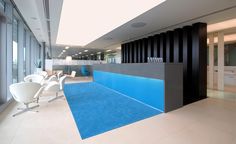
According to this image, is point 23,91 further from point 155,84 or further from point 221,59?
point 221,59

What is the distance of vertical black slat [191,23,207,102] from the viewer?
217 inches

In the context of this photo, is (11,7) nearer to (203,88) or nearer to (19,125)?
(19,125)

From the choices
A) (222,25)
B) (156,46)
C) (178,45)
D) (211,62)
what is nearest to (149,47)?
(156,46)

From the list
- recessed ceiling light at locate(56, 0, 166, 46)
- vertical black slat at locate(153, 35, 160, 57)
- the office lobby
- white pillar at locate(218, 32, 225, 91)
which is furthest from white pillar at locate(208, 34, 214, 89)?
recessed ceiling light at locate(56, 0, 166, 46)

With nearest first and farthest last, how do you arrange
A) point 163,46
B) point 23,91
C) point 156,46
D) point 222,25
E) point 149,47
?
point 23,91 → point 222,25 → point 163,46 → point 156,46 → point 149,47

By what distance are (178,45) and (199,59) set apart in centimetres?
119

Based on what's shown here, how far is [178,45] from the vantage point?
6328mm

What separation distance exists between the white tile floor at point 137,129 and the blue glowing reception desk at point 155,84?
44cm

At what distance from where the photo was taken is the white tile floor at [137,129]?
92.3 inches

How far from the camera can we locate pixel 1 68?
401 cm

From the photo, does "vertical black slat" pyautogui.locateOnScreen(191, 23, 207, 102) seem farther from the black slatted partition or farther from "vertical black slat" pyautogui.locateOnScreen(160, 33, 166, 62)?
"vertical black slat" pyautogui.locateOnScreen(160, 33, 166, 62)

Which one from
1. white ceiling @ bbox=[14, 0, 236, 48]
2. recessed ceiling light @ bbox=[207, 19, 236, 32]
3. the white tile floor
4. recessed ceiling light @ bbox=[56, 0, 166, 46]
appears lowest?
the white tile floor

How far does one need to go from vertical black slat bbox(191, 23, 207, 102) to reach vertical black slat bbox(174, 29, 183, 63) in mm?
655

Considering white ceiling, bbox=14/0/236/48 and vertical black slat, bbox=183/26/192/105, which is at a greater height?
white ceiling, bbox=14/0/236/48
